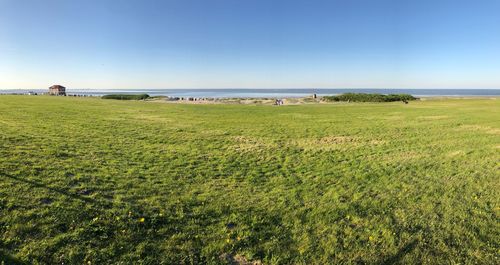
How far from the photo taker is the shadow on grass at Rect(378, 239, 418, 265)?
19.7 feet

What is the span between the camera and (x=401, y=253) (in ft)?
20.6

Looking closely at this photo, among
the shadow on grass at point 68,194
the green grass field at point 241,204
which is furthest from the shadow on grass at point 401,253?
the shadow on grass at point 68,194

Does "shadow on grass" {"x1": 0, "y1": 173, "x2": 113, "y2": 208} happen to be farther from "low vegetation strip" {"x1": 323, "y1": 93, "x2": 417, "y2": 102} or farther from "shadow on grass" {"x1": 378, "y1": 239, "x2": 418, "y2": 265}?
"low vegetation strip" {"x1": 323, "y1": 93, "x2": 417, "y2": 102}

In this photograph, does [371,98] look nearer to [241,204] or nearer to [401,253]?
[241,204]

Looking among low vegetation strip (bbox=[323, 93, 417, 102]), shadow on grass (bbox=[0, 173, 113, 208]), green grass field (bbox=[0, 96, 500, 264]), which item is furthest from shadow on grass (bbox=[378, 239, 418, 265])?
low vegetation strip (bbox=[323, 93, 417, 102])

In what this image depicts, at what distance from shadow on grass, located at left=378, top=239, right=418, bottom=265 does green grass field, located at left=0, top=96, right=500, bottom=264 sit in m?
0.04

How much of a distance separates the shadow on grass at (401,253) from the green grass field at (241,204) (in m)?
0.04

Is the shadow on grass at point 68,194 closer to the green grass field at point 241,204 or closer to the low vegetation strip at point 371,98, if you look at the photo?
the green grass field at point 241,204

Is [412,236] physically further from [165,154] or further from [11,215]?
[165,154]

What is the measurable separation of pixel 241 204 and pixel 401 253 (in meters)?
4.23

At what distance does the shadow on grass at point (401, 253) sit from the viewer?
19.7ft

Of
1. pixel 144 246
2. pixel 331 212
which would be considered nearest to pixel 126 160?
pixel 144 246

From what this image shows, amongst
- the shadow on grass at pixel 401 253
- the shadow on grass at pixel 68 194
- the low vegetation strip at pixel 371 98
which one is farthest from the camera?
the low vegetation strip at pixel 371 98

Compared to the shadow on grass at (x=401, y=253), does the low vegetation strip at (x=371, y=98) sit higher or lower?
higher
